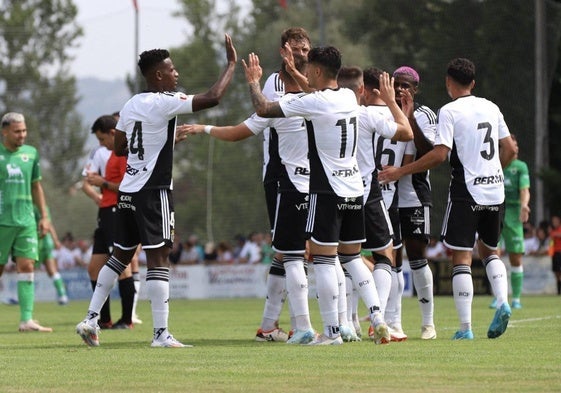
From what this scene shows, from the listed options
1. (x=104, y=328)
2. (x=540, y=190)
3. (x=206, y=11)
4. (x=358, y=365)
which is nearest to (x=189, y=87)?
(x=206, y=11)

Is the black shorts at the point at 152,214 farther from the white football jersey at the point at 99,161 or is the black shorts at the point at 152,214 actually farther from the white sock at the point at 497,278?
the white football jersey at the point at 99,161

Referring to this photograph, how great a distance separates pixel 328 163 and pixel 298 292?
124 cm

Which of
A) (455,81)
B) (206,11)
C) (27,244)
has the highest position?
(206,11)

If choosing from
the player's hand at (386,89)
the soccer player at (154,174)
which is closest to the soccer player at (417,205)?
the player's hand at (386,89)

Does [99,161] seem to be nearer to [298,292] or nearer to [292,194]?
[292,194]

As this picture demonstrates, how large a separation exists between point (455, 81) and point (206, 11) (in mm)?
34984

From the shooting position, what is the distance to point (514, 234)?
19.1 meters

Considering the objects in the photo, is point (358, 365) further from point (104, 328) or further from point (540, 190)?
point (540, 190)

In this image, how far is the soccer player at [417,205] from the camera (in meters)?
11.8

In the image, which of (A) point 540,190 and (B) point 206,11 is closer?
(A) point 540,190

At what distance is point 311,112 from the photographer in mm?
10211

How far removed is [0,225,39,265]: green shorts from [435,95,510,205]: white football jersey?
5473 millimetres

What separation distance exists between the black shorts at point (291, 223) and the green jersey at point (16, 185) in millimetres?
4554

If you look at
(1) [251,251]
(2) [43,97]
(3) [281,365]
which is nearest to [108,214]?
(3) [281,365]
